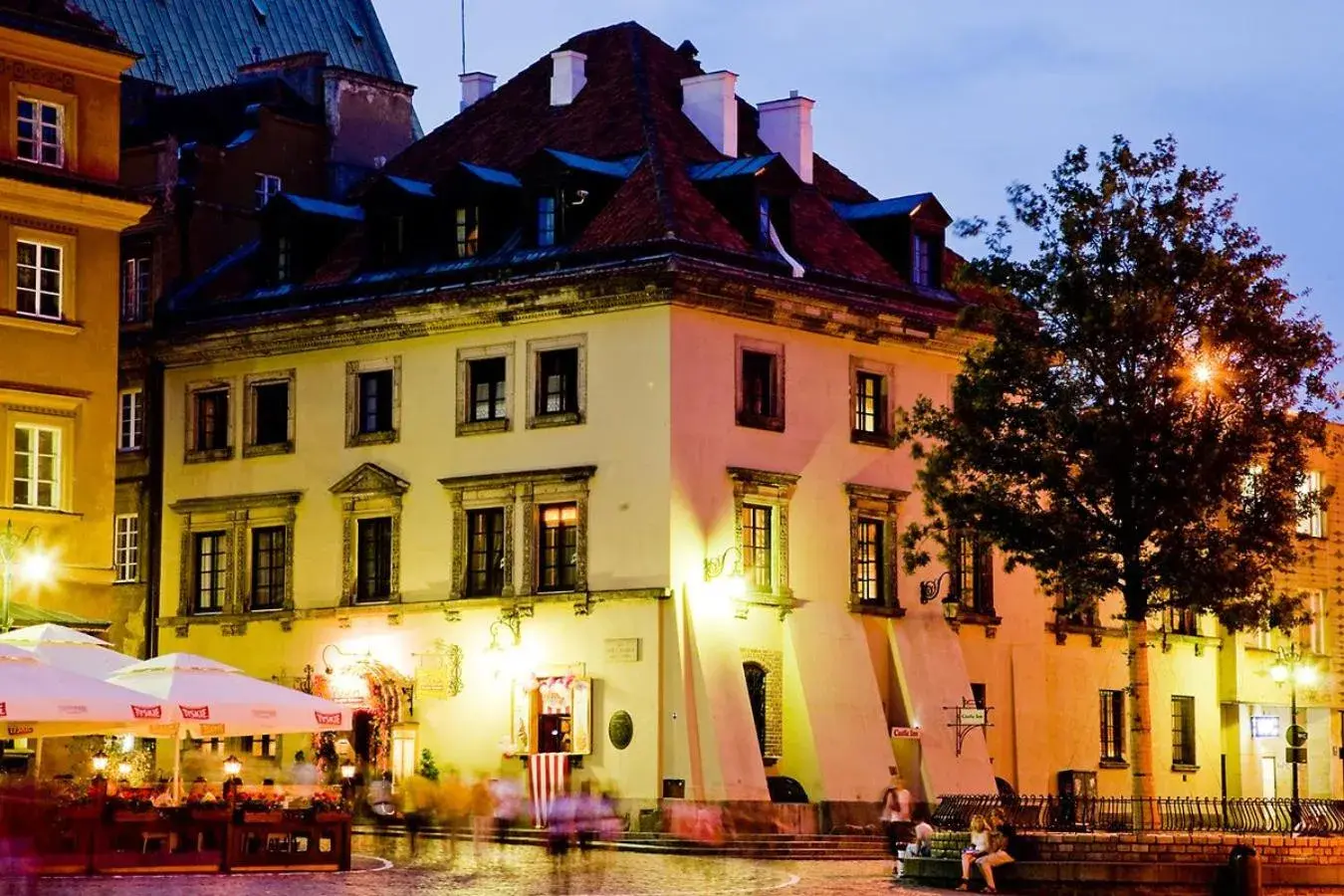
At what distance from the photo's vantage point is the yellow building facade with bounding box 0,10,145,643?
52.5 m

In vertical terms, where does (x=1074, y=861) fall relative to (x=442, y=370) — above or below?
below

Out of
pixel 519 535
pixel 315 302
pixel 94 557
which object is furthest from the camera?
pixel 315 302

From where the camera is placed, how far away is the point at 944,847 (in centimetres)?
4325

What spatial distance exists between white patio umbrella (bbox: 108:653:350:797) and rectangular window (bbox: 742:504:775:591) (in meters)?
14.1

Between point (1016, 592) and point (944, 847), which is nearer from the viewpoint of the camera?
point (944, 847)

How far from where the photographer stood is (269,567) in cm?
6125

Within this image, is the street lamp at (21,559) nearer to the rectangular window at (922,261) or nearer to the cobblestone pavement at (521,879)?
the cobblestone pavement at (521,879)

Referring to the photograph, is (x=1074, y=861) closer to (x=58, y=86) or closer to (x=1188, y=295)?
(x=1188, y=295)

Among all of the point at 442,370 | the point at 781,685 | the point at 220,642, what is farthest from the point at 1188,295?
the point at 220,642

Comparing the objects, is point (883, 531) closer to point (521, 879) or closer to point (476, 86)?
point (476, 86)

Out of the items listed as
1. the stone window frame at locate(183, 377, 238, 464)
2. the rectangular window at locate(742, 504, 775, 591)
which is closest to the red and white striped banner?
the rectangular window at locate(742, 504, 775, 591)

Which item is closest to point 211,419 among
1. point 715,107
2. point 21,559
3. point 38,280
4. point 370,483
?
point 370,483

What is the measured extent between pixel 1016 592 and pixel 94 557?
20.8 metres

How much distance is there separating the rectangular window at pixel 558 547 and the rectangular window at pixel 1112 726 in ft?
50.6
